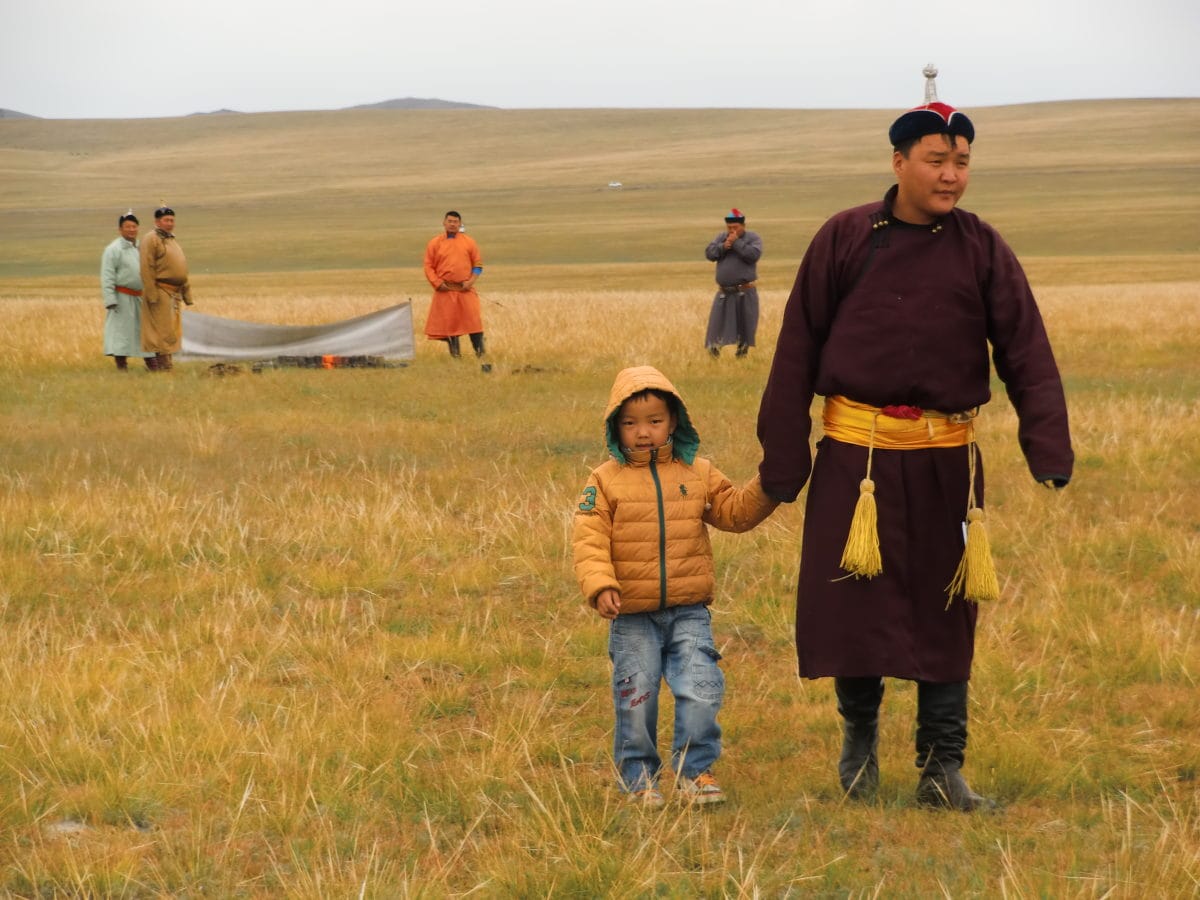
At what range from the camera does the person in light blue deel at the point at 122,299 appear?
15.3 m

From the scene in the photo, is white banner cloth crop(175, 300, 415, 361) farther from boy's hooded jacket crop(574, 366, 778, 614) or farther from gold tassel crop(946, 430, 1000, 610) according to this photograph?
gold tassel crop(946, 430, 1000, 610)

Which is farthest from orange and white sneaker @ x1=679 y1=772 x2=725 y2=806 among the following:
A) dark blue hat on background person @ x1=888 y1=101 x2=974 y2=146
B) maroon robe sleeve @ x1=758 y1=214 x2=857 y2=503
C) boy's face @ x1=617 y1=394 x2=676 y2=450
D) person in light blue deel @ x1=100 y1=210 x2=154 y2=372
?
person in light blue deel @ x1=100 y1=210 x2=154 y2=372

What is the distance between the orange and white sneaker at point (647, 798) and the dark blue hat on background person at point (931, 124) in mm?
1924

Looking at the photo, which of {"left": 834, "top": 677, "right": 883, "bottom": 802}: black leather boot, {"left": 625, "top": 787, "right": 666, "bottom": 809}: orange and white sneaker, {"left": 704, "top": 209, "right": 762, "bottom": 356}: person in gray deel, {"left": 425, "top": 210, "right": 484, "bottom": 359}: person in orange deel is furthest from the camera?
{"left": 425, "top": 210, "right": 484, "bottom": 359}: person in orange deel

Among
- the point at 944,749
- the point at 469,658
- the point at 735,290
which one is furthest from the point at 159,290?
the point at 944,749

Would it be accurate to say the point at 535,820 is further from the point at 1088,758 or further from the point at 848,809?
the point at 1088,758

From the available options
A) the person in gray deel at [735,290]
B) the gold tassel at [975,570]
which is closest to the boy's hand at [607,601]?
the gold tassel at [975,570]

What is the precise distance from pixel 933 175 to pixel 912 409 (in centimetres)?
65

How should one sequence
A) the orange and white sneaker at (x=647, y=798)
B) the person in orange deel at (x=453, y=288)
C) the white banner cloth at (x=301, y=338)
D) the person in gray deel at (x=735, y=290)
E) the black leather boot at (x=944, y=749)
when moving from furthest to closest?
the person in orange deel at (x=453, y=288), the white banner cloth at (x=301, y=338), the person in gray deel at (x=735, y=290), the black leather boot at (x=944, y=749), the orange and white sneaker at (x=647, y=798)

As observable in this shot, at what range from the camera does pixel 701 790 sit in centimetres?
418

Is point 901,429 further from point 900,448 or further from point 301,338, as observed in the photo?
point 301,338

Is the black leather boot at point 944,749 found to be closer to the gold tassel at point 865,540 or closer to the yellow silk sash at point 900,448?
the yellow silk sash at point 900,448

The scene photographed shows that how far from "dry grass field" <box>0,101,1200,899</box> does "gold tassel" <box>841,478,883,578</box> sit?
2.24ft

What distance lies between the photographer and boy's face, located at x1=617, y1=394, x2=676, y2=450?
14.1 ft
